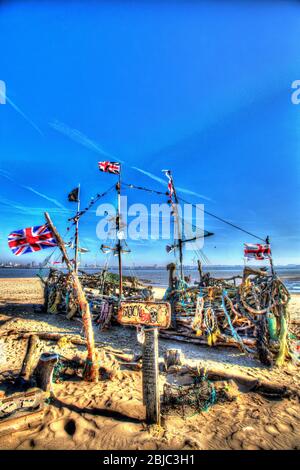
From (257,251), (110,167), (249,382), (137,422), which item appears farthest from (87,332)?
(110,167)

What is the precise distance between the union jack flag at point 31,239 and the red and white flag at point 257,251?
36.1ft

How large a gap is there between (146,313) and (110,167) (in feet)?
49.8

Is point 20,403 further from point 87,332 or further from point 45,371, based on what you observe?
point 87,332

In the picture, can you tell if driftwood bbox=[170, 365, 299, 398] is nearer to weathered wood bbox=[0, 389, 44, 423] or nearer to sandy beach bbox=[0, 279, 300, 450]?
sandy beach bbox=[0, 279, 300, 450]

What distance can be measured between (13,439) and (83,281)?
Result: 16024 mm

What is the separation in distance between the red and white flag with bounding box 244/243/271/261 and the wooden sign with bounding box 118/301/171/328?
389 inches

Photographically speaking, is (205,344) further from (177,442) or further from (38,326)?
(38,326)

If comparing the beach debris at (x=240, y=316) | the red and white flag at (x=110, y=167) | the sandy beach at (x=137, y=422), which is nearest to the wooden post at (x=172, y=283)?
the beach debris at (x=240, y=316)

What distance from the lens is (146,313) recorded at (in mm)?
4457

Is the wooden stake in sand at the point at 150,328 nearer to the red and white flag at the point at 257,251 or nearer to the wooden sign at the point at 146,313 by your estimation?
the wooden sign at the point at 146,313

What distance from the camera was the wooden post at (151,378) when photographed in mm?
4559

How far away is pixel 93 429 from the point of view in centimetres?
447

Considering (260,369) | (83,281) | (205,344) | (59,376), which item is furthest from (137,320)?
(83,281)

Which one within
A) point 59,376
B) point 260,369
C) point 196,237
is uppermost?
point 196,237
